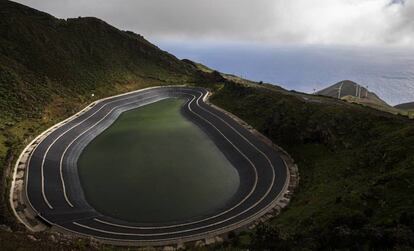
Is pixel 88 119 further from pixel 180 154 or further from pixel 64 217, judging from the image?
pixel 64 217

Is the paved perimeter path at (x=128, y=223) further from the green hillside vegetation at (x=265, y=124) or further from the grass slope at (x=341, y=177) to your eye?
the grass slope at (x=341, y=177)

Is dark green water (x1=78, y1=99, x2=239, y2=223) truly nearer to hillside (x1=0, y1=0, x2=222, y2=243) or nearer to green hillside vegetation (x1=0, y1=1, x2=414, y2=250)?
green hillside vegetation (x1=0, y1=1, x2=414, y2=250)

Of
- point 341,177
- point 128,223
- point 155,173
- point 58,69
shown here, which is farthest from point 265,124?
point 58,69

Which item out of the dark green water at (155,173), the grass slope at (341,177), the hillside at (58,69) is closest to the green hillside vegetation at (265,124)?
the grass slope at (341,177)

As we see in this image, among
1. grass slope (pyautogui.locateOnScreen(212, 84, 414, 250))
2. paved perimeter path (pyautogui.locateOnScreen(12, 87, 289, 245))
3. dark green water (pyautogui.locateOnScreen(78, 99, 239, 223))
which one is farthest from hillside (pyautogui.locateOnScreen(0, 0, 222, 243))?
grass slope (pyautogui.locateOnScreen(212, 84, 414, 250))

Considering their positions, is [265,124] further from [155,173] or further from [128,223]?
[128,223]

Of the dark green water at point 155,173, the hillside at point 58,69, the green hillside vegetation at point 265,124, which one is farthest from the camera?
the hillside at point 58,69
